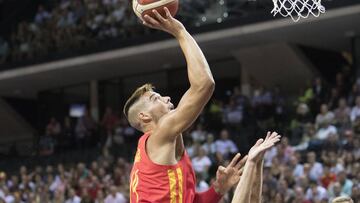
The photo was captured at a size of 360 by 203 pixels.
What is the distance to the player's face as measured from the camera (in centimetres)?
607

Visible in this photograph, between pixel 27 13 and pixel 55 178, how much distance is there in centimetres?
927

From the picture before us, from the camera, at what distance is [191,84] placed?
579 cm

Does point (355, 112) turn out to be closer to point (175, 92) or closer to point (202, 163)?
point (202, 163)

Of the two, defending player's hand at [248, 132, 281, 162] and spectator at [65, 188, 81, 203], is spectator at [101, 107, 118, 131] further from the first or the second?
defending player's hand at [248, 132, 281, 162]

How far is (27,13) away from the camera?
1153 inches

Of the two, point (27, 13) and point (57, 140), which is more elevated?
point (27, 13)

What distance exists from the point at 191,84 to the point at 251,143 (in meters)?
14.3

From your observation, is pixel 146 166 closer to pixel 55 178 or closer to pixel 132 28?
pixel 55 178

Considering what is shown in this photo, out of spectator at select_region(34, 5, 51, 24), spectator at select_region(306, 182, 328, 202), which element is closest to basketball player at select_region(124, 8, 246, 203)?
spectator at select_region(306, 182, 328, 202)

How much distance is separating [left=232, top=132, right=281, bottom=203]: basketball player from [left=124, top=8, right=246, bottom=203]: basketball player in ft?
1.20

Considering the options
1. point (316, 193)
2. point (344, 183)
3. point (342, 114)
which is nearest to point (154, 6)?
point (316, 193)

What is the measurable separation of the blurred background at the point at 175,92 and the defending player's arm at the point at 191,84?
376 inches

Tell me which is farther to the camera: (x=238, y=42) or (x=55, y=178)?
(x=238, y=42)

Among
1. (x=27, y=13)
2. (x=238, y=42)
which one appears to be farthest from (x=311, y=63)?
(x=27, y=13)
